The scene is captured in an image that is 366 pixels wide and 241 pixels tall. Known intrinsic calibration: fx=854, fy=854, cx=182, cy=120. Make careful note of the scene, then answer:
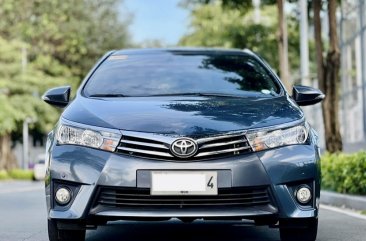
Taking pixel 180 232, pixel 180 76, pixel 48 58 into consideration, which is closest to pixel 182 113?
pixel 180 76

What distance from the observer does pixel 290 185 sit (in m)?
5.45

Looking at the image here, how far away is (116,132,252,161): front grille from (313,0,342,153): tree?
9.34 meters

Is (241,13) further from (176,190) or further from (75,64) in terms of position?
(75,64)

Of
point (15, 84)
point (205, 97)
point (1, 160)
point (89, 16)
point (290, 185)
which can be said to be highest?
point (205, 97)

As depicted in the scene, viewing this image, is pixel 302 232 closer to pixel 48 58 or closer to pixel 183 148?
pixel 183 148

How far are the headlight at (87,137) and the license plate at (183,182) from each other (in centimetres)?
35

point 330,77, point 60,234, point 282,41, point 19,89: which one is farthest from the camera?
point 19,89

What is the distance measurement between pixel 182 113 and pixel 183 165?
48cm

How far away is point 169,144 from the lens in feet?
17.4

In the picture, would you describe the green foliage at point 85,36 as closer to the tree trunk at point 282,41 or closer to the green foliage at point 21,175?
the green foliage at point 21,175

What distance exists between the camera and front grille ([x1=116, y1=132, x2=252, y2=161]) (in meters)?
5.29

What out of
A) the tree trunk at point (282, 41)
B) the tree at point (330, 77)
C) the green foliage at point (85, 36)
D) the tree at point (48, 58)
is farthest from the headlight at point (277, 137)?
the green foliage at point (85, 36)

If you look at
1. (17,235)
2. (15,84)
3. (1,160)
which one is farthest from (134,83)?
(1,160)

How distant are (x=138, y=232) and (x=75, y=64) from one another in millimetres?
41513
